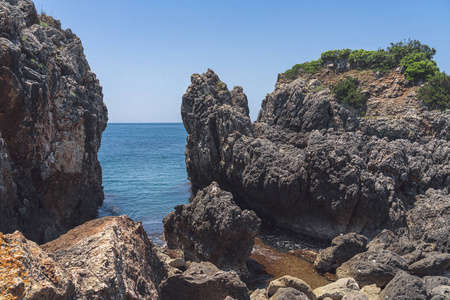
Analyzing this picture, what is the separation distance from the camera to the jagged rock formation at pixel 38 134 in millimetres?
14258

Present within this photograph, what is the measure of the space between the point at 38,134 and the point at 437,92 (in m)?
41.6

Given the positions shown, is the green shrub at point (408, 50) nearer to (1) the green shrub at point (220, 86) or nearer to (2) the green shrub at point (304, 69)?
(2) the green shrub at point (304, 69)

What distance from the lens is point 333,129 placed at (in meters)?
35.0

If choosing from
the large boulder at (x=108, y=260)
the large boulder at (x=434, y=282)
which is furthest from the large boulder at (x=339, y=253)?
the large boulder at (x=108, y=260)

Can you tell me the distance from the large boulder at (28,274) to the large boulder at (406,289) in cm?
1285

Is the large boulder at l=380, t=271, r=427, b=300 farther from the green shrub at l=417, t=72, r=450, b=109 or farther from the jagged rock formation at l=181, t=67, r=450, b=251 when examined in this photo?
the green shrub at l=417, t=72, r=450, b=109

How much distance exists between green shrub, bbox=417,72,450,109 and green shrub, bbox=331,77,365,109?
→ 681cm

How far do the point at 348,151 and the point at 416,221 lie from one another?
22.5 feet

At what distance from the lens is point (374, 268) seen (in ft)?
57.2

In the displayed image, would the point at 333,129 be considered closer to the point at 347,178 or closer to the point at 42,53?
the point at 347,178

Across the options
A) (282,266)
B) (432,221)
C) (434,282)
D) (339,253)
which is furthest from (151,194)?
(434,282)

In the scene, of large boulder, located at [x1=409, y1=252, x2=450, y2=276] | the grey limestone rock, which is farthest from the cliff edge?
the grey limestone rock

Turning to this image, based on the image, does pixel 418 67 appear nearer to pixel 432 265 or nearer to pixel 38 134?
pixel 432 265

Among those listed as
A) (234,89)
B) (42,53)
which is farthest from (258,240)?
(234,89)
